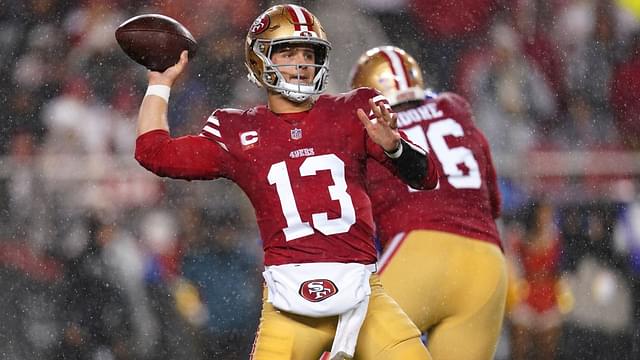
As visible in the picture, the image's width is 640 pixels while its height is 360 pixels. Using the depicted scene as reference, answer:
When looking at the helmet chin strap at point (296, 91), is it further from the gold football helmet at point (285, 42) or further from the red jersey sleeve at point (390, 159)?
the red jersey sleeve at point (390, 159)

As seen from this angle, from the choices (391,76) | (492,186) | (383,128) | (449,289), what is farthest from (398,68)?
(383,128)

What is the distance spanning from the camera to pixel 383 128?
257cm

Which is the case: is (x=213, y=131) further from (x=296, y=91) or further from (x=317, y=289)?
(x=317, y=289)

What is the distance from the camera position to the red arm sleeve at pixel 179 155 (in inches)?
107

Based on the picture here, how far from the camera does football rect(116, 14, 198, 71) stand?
282 centimetres

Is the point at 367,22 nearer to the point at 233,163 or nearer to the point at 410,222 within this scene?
the point at 410,222

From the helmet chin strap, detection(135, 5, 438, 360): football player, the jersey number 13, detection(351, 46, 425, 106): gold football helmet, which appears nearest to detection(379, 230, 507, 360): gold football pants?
detection(351, 46, 425, 106): gold football helmet

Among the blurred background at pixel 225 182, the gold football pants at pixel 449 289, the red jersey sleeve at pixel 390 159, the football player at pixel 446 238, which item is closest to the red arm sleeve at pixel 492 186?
the football player at pixel 446 238

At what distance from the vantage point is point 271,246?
273 cm

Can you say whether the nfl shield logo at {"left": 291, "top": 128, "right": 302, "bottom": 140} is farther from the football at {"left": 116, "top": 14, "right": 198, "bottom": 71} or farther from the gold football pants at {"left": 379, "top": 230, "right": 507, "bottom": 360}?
the gold football pants at {"left": 379, "top": 230, "right": 507, "bottom": 360}

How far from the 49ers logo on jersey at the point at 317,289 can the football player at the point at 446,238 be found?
81cm

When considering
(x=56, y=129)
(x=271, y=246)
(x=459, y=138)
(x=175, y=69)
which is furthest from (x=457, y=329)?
(x=56, y=129)

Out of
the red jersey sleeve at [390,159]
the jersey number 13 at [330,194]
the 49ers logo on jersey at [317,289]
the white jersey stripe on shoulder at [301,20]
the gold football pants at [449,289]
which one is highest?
the white jersey stripe on shoulder at [301,20]

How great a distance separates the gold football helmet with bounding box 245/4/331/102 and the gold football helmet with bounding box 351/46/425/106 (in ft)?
3.09
